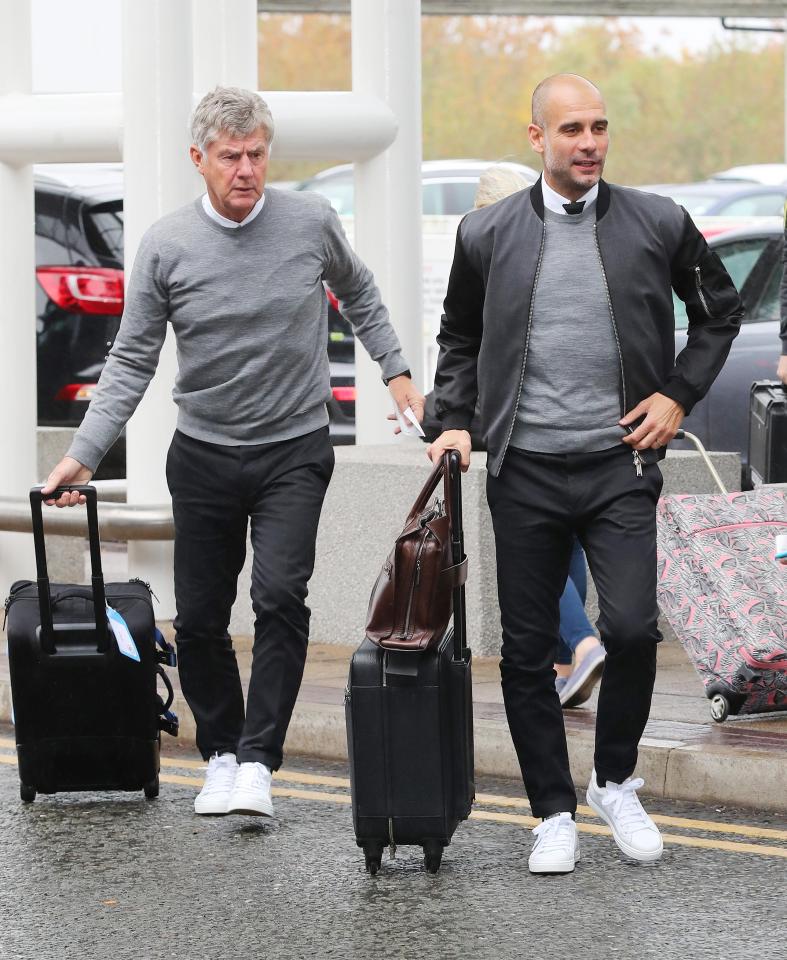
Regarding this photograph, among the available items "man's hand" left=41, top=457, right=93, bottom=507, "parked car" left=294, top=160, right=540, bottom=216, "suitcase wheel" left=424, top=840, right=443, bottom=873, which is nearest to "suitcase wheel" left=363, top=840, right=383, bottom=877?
"suitcase wheel" left=424, top=840, right=443, bottom=873

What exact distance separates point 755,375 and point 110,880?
7.21m

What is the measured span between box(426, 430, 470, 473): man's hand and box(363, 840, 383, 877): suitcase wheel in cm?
98

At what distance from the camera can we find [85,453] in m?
5.71

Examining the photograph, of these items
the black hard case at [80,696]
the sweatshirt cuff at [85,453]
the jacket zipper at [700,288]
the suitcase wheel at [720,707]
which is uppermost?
the jacket zipper at [700,288]

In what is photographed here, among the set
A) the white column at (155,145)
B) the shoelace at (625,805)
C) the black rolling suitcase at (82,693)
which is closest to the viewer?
the shoelace at (625,805)

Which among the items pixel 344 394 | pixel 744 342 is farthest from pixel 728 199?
pixel 344 394

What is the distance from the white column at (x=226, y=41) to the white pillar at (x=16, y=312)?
37.1 inches

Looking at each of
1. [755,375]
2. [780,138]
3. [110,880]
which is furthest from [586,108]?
[780,138]

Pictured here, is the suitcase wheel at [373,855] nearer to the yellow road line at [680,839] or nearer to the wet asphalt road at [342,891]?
the wet asphalt road at [342,891]

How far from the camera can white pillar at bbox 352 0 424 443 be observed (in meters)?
8.75

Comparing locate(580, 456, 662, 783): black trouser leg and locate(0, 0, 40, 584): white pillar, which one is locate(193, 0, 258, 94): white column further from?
locate(580, 456, 662, 783): black trouser leg

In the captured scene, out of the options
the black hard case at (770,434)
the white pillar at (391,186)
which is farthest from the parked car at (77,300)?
the black hard case at (770,434)

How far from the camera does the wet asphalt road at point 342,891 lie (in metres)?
4.64

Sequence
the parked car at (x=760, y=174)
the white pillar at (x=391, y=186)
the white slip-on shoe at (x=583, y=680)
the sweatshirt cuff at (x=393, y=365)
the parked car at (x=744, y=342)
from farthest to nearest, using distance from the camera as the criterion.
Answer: the parked car at (x=760, y=174), the parked car at (x=744, y=342), the white pillar at (x=391, y=186), the white slip-on shoe at (x=583, y=680), the sweatshirt cuff at (x=393, y=365)
